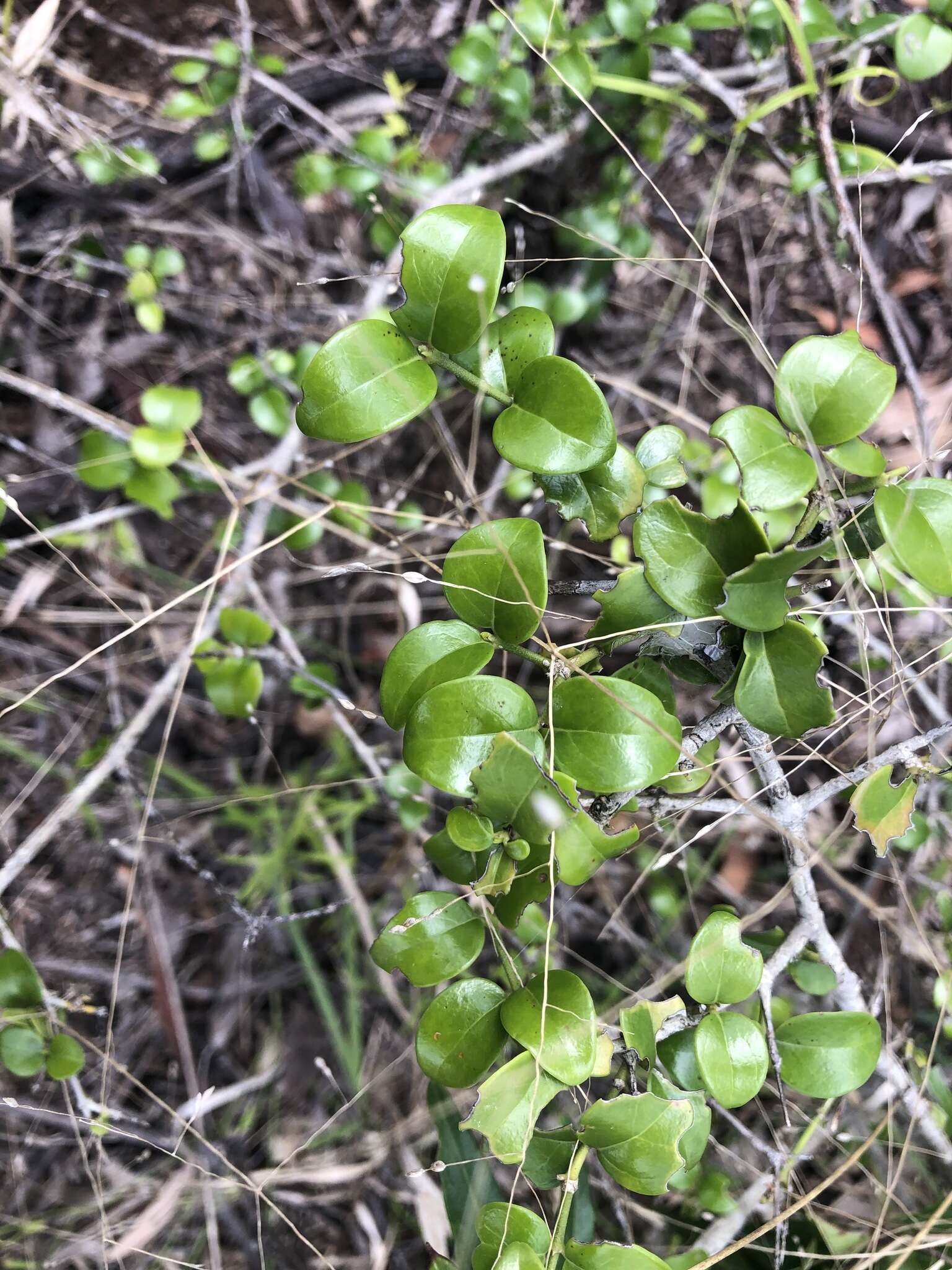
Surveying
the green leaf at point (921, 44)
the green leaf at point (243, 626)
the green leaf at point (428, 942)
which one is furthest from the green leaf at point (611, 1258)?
the green leaf at point (921, 44)

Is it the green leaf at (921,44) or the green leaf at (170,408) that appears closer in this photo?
the green leaf at (921,44)

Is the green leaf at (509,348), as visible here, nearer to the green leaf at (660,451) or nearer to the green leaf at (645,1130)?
the green leaf at (660,451)

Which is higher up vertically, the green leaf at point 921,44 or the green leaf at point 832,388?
the green leaf at point 921,44

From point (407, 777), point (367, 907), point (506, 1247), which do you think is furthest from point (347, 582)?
point (506, 1247)

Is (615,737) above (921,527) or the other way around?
the other way around

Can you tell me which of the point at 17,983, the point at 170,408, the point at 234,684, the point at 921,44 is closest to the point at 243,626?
the point at 234,684

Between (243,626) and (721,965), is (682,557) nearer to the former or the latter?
(721,965)

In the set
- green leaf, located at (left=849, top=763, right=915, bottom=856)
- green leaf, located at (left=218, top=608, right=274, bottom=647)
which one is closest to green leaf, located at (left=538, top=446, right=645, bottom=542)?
green leaf, located at (left=849, top=763, right=915, bottom=856)
